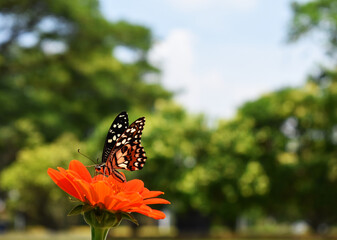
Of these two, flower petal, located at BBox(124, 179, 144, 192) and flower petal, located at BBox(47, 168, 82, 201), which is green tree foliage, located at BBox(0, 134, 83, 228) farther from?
flower petal, located at BBox(47, 168, 82, 201)

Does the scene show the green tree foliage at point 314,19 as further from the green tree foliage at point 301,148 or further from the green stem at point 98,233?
the green stem at point 98,233

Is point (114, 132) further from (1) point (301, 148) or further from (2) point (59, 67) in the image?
(2) point (59, 67)

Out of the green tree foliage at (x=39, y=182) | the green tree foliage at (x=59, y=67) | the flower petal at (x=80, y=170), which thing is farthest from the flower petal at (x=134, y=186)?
the green tree foliage at (x=59, y=67)

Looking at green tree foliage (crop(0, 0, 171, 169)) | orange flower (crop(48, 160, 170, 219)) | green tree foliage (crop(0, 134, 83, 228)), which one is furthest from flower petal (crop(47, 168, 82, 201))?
green tree foliage (crop(0, 0, 171, 169))

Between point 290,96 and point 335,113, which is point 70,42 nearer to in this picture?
point 290,96

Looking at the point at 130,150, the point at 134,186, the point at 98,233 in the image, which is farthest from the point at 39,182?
the point at 98,233

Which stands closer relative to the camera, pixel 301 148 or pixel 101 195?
pixel 101 195
